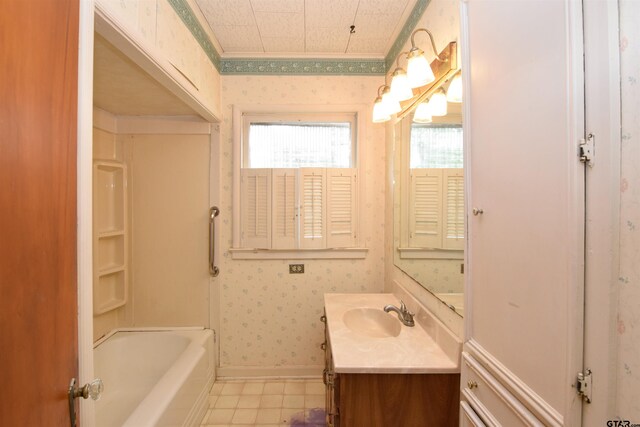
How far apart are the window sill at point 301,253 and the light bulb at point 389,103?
1.06 metres

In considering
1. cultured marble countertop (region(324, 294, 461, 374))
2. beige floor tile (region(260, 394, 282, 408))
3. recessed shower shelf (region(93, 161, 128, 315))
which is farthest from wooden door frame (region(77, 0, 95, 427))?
recessed shower shelf (region(93, 161, 128, 315))

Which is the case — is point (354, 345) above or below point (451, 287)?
below

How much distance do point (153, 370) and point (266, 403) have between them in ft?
2.87

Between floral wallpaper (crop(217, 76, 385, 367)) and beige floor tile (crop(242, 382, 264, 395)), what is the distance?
0.48 feet

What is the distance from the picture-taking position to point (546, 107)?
0.60 metres

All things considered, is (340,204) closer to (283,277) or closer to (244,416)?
(283,277)

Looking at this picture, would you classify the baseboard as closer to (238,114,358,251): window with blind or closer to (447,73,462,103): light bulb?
(238,114,358,251): window with blind

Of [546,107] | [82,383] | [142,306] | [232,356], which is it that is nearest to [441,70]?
[546,107]

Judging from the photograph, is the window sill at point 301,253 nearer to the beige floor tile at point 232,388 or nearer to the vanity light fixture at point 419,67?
the beige floor tile at point 232,388

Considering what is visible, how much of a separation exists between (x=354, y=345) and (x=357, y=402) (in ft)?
0.71

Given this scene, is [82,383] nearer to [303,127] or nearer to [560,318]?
[560,318]

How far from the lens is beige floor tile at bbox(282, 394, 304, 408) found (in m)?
1.95

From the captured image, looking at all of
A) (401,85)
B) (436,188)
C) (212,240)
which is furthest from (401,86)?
(212,240)

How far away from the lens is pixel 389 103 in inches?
68.0
